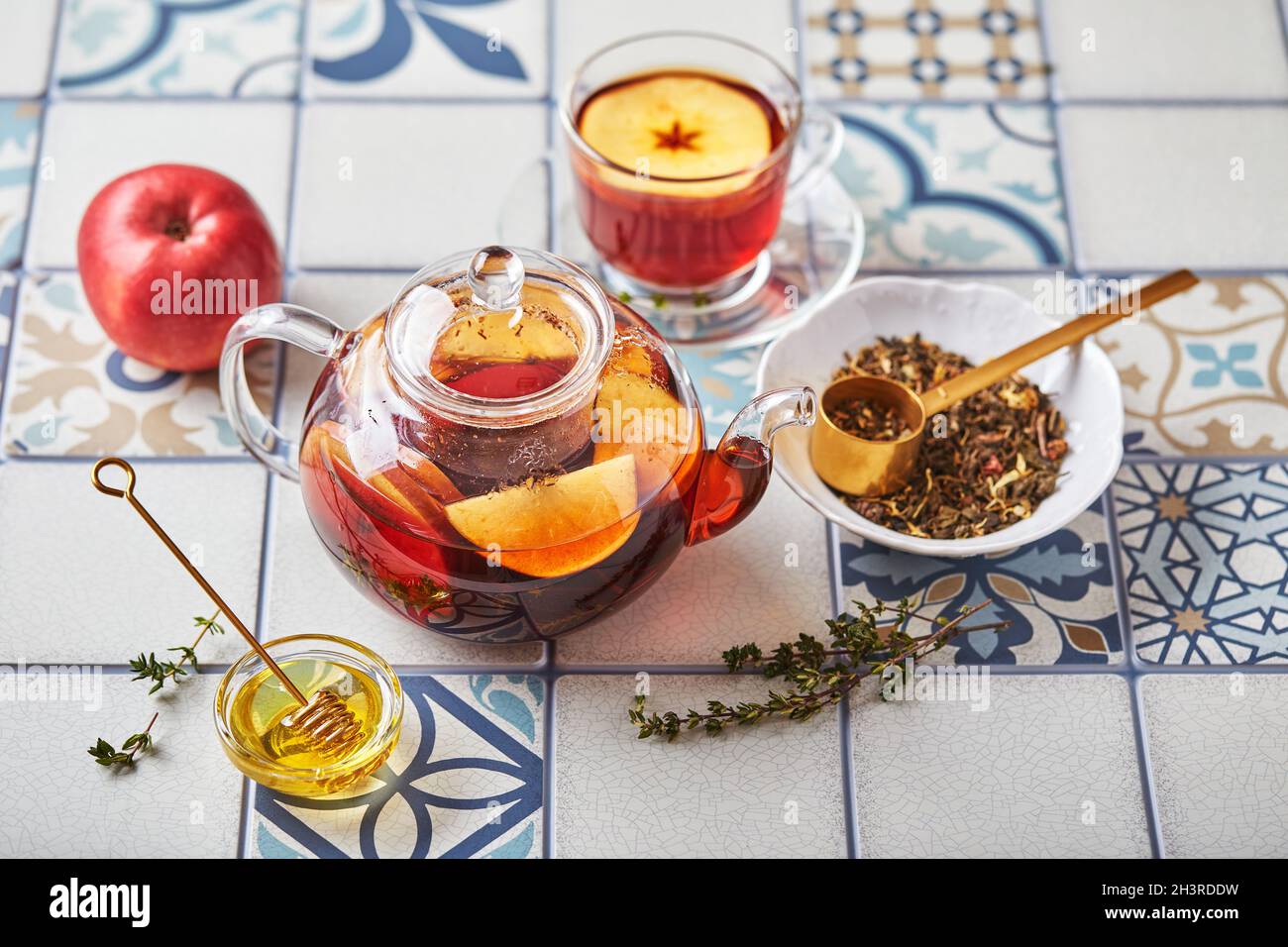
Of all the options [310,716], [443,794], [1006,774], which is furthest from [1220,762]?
[310,716]

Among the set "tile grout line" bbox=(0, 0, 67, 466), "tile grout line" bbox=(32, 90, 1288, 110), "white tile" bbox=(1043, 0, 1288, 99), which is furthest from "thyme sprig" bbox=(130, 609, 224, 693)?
"white tile" bbox=(1043, 0, 1288, 99)

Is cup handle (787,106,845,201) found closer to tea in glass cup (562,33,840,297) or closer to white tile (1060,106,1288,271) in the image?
tea in glass cup (562,33,840,297)

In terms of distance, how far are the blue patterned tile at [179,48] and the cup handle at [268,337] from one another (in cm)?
52

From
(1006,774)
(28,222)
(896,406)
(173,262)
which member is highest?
(28,222)

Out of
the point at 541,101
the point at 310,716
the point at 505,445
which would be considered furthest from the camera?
the point at 541,101

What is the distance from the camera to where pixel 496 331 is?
994 millimetres

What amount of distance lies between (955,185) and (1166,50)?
326mm

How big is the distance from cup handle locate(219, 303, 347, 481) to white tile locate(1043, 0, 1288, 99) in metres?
0.90

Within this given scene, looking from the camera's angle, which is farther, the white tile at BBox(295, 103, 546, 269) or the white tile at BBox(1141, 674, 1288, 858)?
the white tile at BBox(295, 103, 546, 269)

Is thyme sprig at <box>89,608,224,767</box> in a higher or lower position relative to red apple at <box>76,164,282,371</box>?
lower

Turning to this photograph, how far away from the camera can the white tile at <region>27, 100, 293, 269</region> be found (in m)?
1.38

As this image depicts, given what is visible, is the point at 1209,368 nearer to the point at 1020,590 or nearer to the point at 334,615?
the point at 1020,590

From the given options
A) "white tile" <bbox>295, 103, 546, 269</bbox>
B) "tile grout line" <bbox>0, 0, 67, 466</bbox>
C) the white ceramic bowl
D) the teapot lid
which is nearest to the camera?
the teapot lid
